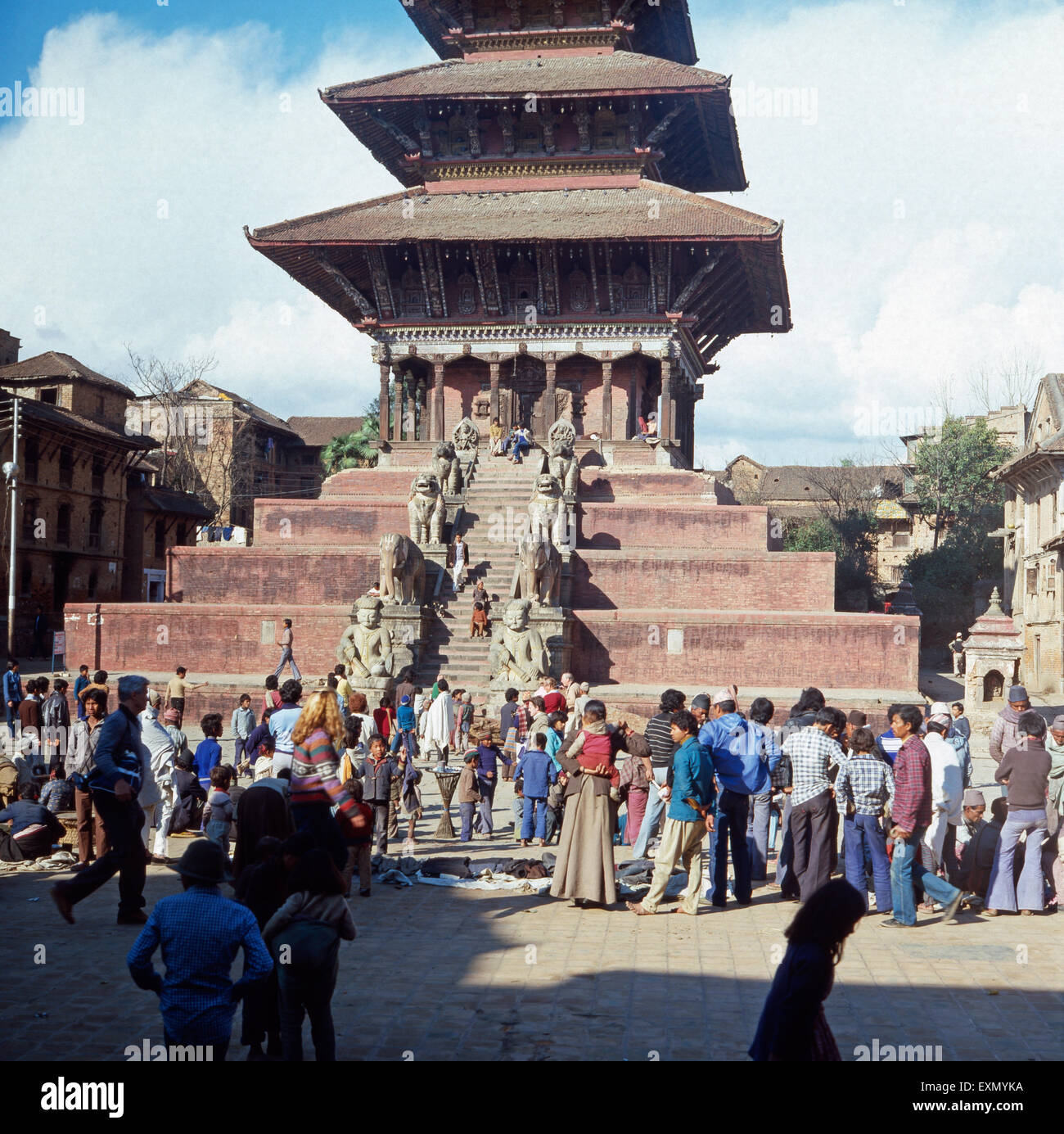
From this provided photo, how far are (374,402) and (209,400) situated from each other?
8.60 metres

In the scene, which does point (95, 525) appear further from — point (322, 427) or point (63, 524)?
point (322, 427)

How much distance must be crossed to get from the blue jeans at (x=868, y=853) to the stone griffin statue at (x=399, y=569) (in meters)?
14.0

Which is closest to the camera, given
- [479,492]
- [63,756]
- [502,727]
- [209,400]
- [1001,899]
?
[1001,899]

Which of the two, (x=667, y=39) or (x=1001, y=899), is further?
(x=667, y=39)

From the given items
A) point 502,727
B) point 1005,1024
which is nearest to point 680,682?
point 502,727

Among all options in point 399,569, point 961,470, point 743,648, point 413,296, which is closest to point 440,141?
point 413,296

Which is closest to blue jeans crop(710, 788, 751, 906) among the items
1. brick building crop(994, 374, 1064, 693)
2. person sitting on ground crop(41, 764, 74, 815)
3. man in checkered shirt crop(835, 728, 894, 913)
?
man in checkered shirt crop(835, 728, 894, 913)

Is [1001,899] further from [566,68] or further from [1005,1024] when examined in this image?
[566,68]

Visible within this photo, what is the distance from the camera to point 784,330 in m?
37.5

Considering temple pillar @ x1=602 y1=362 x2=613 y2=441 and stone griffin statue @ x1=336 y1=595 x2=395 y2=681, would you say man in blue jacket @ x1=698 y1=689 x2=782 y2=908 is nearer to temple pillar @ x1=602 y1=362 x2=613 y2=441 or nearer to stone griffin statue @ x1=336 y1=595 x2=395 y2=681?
stone griffin statue @ x1=336 y1=595 x2=395 y2=681

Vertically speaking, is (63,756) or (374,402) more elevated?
(374,402)

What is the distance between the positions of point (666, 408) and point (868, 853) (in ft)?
71.5

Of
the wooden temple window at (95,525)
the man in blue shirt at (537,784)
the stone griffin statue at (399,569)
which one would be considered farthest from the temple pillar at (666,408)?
the wooden temple window at (95,525)

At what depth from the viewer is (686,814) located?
9.29 metres
